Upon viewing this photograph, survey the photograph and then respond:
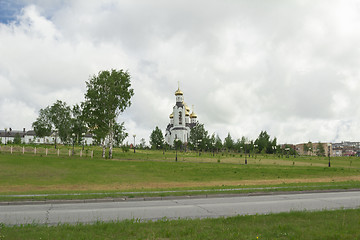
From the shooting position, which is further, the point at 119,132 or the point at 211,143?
the point at 211,143

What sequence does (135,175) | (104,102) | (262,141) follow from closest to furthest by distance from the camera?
(135,175), (104,102), (262,141)

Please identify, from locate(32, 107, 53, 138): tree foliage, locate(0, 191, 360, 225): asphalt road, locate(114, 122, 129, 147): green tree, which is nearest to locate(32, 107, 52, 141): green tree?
locate(32, 107, 53, 138): tree foliage

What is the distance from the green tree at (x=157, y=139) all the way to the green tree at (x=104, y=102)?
6650cm

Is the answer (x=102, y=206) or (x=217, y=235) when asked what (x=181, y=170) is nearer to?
(x=102, y=206)

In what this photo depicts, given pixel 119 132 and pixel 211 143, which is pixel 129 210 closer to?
pixel 119 132

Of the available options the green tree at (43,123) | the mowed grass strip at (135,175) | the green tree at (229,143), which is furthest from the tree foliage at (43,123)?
the green tree at (229,143)

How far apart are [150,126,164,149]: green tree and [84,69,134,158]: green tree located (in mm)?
66498

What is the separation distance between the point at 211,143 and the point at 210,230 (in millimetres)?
101013

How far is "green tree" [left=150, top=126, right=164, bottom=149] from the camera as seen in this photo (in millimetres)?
118525

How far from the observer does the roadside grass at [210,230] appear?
7.57 meters

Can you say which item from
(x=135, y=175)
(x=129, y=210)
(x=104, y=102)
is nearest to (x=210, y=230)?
(x=129, y=210)

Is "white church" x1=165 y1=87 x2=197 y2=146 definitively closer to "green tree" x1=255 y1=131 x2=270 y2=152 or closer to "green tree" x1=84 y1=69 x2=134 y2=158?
"green tree" x1=255 y1=131 x2=270 y2=152

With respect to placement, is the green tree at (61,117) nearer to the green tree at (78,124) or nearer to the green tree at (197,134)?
the green tree at (78,124)

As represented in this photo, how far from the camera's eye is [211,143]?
108500 millimetres
